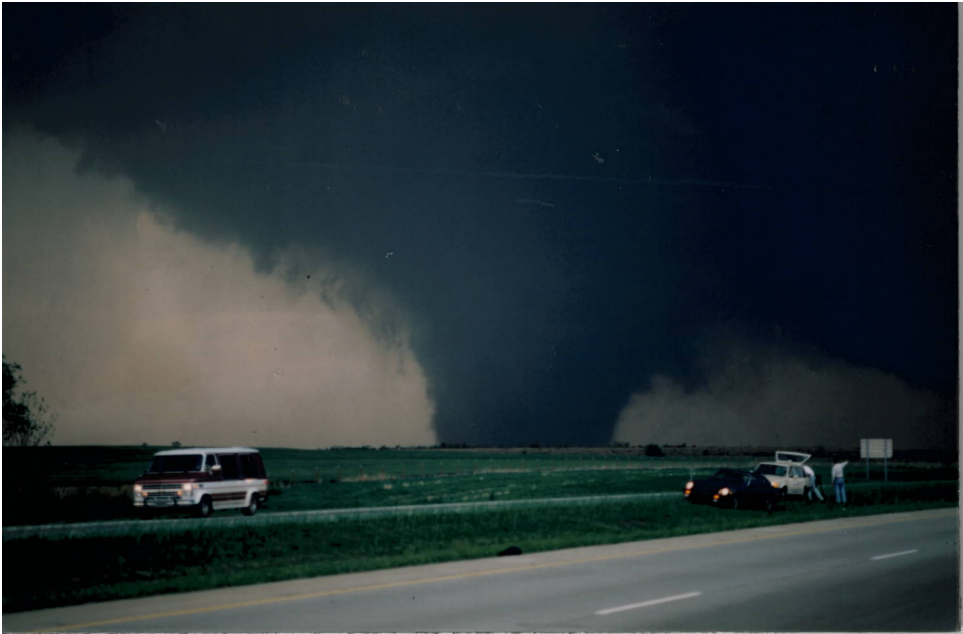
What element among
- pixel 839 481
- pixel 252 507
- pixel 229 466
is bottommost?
pixel 252 507

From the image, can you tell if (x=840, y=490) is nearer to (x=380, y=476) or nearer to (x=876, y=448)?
(x=876, y=448)

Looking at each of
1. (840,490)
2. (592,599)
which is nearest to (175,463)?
(592,599)

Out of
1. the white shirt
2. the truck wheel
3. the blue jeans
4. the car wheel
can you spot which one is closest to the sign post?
the white shirt

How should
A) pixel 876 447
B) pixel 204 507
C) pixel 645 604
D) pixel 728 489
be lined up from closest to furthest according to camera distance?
pixel 645 604, pixel 204 507, pixel 876 447, pixel 728 489

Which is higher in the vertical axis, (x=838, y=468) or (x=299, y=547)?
(x=838, y=468)

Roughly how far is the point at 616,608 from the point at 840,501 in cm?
2050

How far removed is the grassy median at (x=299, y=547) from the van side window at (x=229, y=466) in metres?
0.96

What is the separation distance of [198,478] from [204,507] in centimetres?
83

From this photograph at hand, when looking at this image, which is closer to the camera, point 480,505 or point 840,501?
point 480,505

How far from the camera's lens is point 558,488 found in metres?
26.5

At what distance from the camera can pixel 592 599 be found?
13773mm

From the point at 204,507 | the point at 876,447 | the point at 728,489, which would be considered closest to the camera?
the point at 204,507

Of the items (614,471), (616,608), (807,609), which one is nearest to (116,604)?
(616,608)

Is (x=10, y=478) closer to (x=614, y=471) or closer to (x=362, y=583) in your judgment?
(x=362, y=583)
